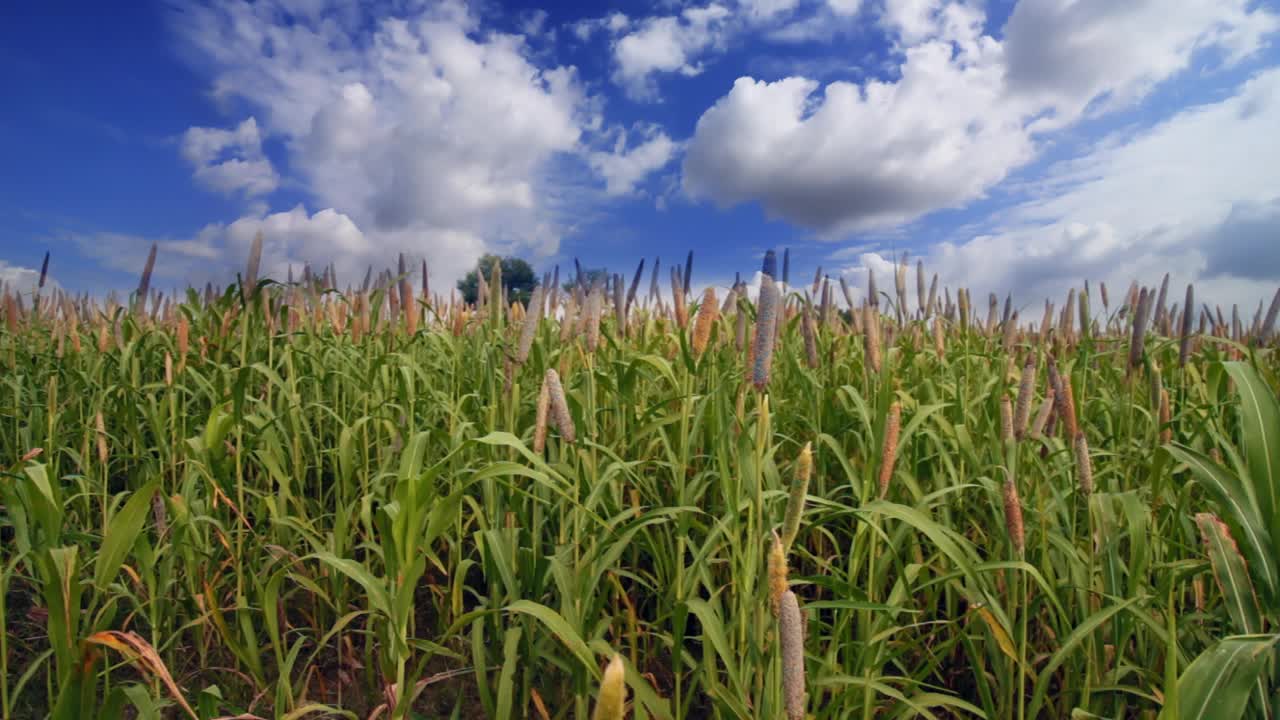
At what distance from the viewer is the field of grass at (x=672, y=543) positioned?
1.44 metres

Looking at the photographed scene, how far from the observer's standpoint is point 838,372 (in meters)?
3.38

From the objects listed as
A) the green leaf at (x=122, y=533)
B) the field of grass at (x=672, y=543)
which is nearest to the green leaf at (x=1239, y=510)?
the field of grass at (x=672, y=543)

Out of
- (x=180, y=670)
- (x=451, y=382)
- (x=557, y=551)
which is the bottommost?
(x=180, y=670)

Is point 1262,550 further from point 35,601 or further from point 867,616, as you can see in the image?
point 35,601

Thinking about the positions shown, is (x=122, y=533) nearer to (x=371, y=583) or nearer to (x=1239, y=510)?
(x=371, y=583)

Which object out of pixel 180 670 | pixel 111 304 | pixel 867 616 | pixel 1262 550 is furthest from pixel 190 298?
pixel 1262 550

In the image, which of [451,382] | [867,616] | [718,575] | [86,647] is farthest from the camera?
[451,382]

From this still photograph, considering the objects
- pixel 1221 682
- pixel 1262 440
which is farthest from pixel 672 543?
pixel 1262 440

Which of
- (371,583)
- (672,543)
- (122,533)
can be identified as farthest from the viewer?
(672,543)

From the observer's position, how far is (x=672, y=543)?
7.25 ft

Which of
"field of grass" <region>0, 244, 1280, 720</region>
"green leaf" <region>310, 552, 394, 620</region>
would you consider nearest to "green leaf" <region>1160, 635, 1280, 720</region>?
"field of grass" <region>0, 244, 1280, 720</region>

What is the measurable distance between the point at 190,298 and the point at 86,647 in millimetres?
3004

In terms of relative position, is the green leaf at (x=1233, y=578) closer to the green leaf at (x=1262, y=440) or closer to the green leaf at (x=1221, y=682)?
the green leaf at (x=1262, y=440)

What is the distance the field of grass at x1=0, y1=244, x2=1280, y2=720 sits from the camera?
1437mm
